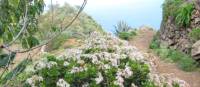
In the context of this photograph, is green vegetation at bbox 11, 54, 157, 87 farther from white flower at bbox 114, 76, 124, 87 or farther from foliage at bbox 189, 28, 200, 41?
foliage at bbox 189, 28, 200, 41

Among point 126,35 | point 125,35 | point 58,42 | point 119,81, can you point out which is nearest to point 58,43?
point 58,42

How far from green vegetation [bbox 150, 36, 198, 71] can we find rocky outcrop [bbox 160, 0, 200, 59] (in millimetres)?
227

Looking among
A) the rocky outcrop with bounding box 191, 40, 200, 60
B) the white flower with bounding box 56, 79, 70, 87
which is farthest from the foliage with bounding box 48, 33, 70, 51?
the white flower with bounding box 56, 79, 70, 87

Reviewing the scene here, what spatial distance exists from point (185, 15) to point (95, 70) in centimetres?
950

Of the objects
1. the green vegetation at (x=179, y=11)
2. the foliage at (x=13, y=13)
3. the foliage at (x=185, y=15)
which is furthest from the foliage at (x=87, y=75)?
the green vegetation at (x=179, y=11)

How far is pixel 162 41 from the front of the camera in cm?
1892

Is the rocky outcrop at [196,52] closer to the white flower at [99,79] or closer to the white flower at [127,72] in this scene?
the white flower at [127,72]

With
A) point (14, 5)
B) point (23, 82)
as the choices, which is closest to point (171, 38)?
point (23, 82)

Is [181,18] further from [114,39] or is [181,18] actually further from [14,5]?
[14,5]

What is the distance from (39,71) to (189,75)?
680cm

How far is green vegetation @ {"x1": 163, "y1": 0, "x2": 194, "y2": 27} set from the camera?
1650cm

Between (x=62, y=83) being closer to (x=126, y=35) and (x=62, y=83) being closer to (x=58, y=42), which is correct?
(x=58, y=42)

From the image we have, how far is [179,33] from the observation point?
684 inches

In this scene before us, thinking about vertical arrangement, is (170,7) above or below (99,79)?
above
